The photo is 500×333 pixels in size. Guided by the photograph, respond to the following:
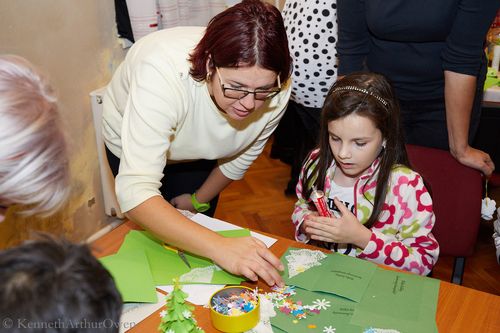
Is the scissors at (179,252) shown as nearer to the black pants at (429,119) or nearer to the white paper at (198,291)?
the white paper at (198,291)

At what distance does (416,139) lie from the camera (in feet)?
5.78

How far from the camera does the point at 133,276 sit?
120 centimetres

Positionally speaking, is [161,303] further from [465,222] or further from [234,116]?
[465,222]

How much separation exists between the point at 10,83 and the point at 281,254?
2.51ft

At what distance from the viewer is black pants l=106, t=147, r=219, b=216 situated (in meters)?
1.82

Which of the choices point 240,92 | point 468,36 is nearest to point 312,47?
point 468,36

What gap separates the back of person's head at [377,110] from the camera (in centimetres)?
143

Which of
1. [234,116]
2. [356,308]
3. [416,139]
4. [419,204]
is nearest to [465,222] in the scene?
[419,204]

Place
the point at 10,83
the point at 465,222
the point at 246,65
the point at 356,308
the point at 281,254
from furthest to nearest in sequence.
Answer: the point at 465,222 → the point at 281,254 → the point at 246,65 → the point at 356,308 → the point at 10,83

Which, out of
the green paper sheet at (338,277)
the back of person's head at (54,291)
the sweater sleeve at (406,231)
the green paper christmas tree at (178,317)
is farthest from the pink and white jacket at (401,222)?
the back of person's head at (54,291)

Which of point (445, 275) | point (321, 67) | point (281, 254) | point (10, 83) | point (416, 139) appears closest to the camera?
point (10, 83)

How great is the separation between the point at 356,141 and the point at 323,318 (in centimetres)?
55

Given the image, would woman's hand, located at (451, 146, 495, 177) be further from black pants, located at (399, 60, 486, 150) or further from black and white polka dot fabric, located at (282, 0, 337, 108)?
black and white polka dot fabric, located at (282, 0, 337, 108)

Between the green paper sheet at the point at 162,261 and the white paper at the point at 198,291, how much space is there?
0.01 m
